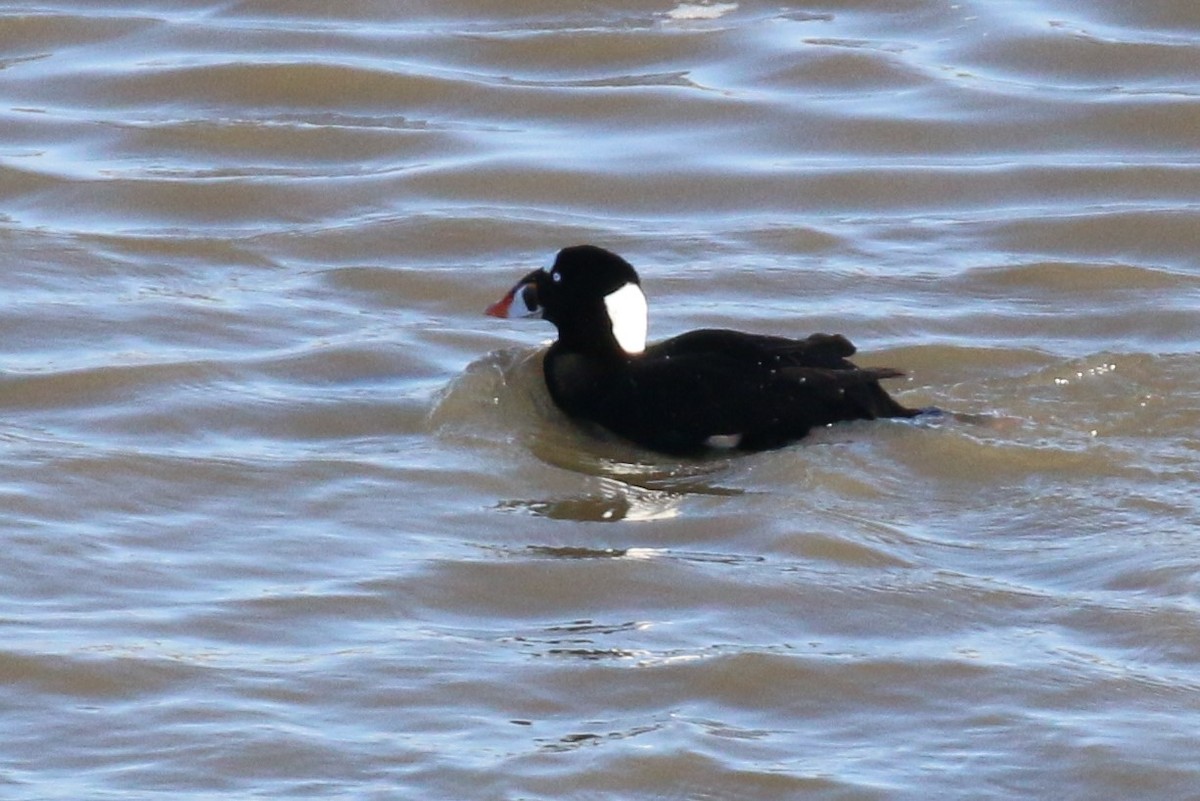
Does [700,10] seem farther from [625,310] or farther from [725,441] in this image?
[725,441]

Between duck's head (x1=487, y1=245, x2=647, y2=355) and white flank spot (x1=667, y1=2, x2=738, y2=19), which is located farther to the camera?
white flank spot (x1=667, y1=2, x2=738, y2=19)

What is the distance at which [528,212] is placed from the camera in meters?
10.7

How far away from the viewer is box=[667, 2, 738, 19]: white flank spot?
13288 mm

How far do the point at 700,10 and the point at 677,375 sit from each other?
5828 millimetres

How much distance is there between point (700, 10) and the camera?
13.4 metres

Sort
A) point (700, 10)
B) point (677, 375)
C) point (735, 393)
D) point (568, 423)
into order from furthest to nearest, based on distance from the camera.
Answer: point (700, 10), point (568, 423), point (677, 375), point (735, 393)

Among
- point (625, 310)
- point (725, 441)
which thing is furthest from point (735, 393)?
point (625, 310)

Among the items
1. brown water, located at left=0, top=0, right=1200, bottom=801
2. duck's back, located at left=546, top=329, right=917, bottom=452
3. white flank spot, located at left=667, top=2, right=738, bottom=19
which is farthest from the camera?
white flank spot, located at left=667, top=2, right=738, bottom=19

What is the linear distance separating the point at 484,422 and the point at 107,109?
15.5ft

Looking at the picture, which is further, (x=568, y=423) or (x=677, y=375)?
(x=568, y=423)

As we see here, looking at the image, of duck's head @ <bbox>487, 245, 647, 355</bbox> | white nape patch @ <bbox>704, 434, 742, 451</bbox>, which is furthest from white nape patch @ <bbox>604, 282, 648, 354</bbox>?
white nape patch @ <bbox>704, 434, 742, 451</bbox>

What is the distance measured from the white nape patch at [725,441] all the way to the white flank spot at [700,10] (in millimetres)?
5810

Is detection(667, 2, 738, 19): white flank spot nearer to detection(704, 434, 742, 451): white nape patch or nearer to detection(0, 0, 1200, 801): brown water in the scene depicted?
detection(0, 0, 1200, 801): brown water

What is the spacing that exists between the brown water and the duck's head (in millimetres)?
330
